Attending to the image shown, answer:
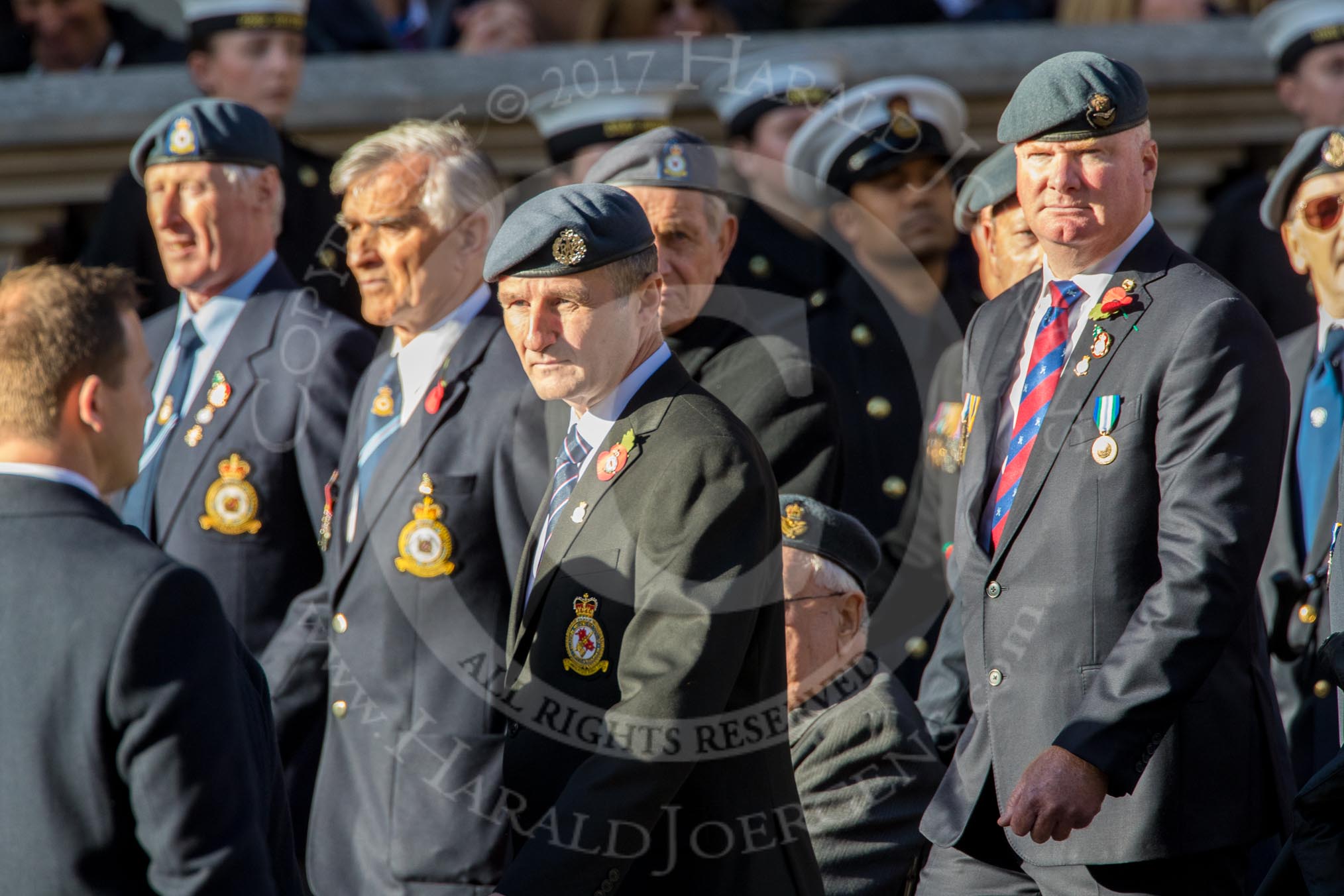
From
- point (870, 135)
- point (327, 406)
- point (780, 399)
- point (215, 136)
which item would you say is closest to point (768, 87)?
point (870, 135)

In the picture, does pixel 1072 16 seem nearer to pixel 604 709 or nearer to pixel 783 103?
pixel 783 103

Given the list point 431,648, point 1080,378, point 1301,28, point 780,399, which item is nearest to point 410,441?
point 431,648

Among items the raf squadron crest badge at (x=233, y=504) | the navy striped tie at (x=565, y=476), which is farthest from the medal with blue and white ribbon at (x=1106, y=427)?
the raf squadron crest badge at (x=233, y=504)

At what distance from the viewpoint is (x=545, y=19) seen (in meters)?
7.74

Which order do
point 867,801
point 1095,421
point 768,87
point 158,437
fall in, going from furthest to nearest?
point 768,87 → point 158,437 → point 867,801 → point 1095,421

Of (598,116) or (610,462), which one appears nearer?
(610,462)

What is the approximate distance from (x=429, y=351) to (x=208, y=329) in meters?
0.81

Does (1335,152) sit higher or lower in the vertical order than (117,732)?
higher

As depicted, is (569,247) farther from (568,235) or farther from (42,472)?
(42,472)

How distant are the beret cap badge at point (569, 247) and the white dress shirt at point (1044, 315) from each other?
0.82m

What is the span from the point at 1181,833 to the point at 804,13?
21.7ft

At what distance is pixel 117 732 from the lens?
270cm

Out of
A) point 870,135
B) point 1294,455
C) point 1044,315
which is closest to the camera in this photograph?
point 1044,315


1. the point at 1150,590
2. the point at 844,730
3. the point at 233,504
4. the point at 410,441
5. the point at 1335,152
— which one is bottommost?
the point at 233,504
